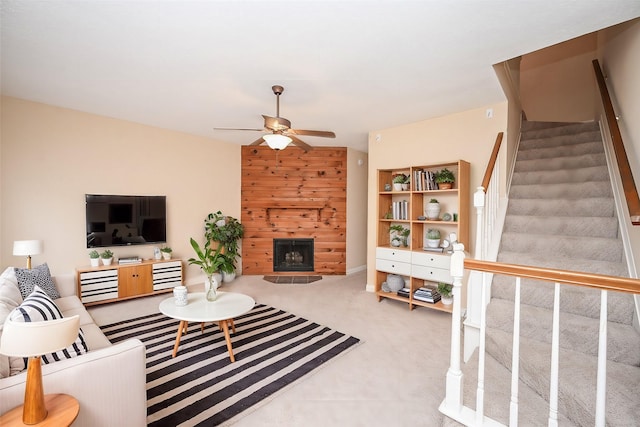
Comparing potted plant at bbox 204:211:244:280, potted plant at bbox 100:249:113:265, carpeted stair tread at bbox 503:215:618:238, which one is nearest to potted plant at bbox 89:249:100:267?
potted plant at bbox 100:249:113:265

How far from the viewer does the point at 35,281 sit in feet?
8.80

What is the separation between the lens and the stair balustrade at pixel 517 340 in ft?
3.72

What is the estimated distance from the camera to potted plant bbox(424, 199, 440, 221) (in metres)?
3.69

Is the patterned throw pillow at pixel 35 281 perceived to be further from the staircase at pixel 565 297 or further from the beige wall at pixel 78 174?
the staircase at pixel 565 297

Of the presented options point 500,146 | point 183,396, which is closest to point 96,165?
point 183,396

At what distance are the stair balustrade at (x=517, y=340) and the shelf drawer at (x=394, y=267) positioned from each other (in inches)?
88.8

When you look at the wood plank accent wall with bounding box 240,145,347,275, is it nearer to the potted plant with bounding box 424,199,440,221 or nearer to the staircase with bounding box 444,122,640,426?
the potted plant with bounding box 424,199,440,221

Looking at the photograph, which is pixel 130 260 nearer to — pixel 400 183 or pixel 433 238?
pixel 400 183

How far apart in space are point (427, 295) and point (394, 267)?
1.83ft

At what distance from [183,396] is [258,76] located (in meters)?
2.73

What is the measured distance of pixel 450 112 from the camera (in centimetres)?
366

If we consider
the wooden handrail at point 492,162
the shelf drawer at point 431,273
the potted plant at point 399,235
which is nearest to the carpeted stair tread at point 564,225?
the wooden handrail at point 492,162

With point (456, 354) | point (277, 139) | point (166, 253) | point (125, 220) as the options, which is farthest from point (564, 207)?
point (125, 220)

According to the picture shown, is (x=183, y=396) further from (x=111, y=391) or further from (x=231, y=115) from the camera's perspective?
(x=231, y=115)
